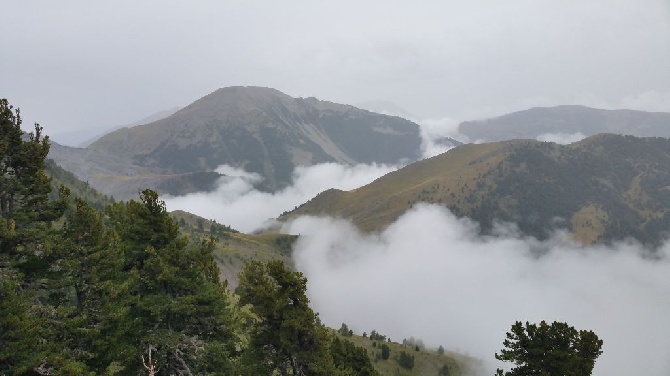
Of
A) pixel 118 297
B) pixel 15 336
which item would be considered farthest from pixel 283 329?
pixel 15 336

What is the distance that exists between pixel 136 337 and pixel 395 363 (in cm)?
11864

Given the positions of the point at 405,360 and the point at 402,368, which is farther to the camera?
the point at 405,360

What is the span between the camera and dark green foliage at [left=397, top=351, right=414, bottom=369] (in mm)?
132663

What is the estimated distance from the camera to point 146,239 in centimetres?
2641

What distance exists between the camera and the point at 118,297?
23594mm

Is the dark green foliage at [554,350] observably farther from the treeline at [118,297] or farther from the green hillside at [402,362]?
the green hillside at [402,362]

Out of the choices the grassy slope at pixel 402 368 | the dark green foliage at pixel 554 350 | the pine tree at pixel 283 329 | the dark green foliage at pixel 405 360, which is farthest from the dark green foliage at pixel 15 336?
the dark green foliage at pixel 405 360

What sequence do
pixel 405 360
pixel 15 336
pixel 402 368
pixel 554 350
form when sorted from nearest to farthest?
pixel 15 336, pixel 554 350, pixel 402 368, pixel 405 360

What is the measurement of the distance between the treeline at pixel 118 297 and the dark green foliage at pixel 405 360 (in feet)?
372

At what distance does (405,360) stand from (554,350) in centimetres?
11533

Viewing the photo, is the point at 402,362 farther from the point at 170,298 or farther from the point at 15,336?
the point at 15,336

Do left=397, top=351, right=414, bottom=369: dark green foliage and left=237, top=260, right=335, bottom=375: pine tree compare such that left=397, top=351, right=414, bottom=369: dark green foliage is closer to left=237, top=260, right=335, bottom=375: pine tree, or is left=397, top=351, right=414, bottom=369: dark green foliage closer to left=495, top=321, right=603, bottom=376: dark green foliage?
left=495, top=321, right=603, bottom=376: dark green foliage

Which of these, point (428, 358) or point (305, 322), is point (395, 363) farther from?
point (305, 322)

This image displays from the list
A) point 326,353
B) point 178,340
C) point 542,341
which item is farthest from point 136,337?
point 542,341
